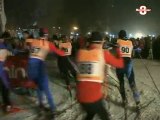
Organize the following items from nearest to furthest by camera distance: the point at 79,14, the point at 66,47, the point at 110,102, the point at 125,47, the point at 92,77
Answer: the point at 92,77, the point at 125,47, the point at 110,102, the point at 66,47, the point at 79,14

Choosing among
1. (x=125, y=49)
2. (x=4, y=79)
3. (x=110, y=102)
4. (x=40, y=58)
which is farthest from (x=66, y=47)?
(x=40, y=58)

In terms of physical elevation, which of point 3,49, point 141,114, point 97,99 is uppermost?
point 3,49

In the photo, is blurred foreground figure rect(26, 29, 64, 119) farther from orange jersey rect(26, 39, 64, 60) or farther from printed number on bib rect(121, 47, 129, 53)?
printed number on bib rect(121, 47, 129, 53)

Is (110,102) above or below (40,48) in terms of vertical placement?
below

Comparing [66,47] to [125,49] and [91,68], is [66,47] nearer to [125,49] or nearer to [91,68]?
[125,49]

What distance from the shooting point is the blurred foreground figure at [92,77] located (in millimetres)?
6602

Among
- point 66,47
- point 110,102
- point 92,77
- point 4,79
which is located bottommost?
point 110,102

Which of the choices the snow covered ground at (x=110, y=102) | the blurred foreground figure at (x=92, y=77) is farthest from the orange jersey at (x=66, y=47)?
the blurred foreground figure at (x=92, y=77)

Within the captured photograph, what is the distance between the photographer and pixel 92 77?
Result: 663cm

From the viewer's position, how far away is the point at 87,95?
6.60 metres

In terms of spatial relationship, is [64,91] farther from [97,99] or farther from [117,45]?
[97,99]

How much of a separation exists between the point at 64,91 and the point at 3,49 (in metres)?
3.64

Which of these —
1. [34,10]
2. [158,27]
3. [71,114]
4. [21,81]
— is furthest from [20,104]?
[158,27]

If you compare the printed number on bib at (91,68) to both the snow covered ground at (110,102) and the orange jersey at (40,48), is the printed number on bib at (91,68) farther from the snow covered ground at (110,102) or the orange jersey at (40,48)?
the snow covered ground at (110,102)
